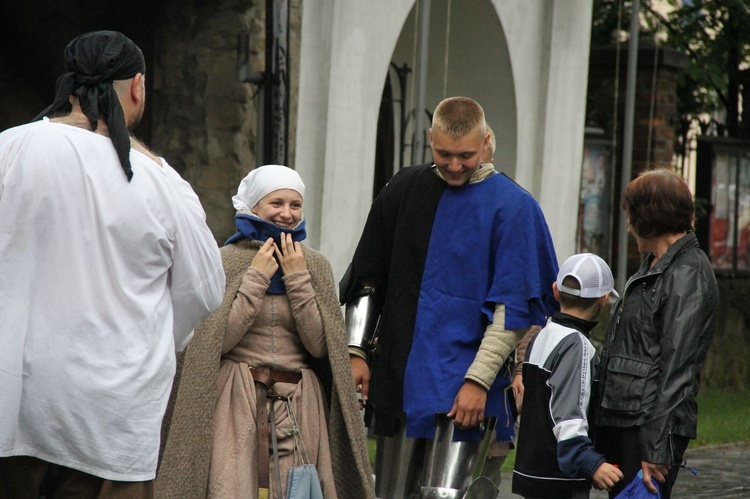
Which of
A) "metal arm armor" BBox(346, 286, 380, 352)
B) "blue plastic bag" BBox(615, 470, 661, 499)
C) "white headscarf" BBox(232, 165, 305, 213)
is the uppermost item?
"white headscarf" BBox(232, 165, 305, 213)

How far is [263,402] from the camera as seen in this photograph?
14.5ft

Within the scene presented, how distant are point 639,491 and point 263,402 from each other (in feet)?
4.04

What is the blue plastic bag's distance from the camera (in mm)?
4098

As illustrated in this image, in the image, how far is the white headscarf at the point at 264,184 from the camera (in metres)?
4.50

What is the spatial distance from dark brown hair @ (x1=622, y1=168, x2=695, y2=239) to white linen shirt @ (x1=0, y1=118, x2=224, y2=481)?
1716 mm

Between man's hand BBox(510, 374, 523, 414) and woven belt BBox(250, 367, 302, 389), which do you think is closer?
woven belt BBox(250, 367, 302, 389)

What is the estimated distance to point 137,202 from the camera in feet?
10.6

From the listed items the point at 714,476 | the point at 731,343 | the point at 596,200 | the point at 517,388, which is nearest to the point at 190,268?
the point at 517,388

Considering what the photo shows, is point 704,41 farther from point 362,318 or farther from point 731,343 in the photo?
point 362,318

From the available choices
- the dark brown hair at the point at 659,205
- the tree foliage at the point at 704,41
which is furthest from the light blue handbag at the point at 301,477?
the tree foliage at the point at 704,41

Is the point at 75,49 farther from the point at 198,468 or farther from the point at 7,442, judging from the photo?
the point at 198,468

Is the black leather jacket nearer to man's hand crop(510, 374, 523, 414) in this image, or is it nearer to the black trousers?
the black trousers

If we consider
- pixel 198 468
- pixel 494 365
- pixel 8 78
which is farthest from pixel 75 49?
pixel 8 78

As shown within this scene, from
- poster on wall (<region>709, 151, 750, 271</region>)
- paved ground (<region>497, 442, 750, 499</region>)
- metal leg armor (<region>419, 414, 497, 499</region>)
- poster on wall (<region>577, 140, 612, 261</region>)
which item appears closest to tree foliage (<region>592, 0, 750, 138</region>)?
poster on wall (<region>709, 151, 750, 271</region>)
